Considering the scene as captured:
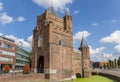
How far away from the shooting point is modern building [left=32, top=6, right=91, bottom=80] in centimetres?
3625

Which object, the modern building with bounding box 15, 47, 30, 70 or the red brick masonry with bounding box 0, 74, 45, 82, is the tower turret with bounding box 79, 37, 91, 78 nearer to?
the red brick masonry with bounding box 0, 74, 45, 82

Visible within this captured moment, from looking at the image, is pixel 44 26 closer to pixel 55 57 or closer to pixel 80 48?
pixel 55 57

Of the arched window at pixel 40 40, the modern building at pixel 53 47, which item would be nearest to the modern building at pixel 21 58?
the modern building at pixel 53 47

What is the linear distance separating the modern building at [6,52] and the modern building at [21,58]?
25.1ft

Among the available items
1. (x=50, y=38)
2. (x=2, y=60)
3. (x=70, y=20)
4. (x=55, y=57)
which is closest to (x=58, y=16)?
(x=70, y=20)

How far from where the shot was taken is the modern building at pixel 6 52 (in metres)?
55.2

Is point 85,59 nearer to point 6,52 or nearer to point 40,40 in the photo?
point 40,40

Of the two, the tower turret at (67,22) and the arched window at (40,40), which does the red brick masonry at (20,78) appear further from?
the tower turret at (67,22)

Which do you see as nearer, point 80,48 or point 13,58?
point 80,48

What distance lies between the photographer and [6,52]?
189 ft

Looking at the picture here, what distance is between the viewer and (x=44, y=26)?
38.8 meters

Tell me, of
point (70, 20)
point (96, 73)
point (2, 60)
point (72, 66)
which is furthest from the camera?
point (96, 73)

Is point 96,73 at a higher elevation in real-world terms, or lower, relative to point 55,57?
lower

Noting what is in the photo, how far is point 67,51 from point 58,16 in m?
10.4
